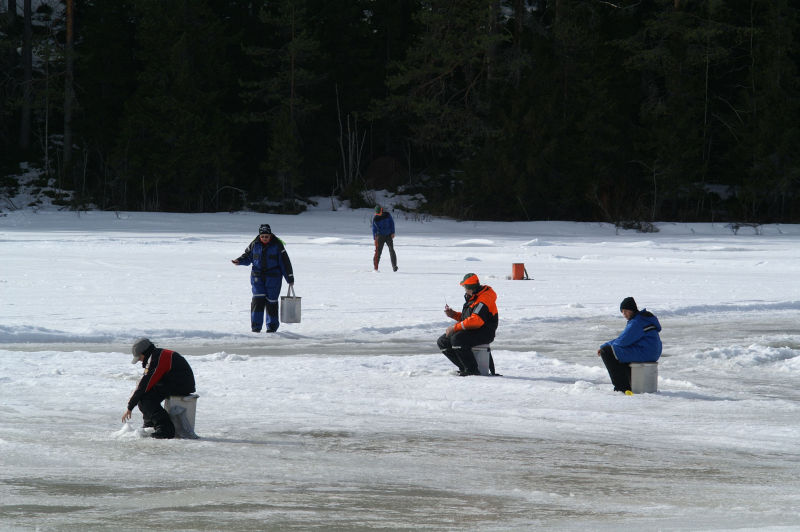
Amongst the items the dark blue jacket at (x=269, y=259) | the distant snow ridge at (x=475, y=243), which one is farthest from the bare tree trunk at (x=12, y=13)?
the dark blue jacket at (x=269, y=259)

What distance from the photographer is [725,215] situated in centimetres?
4478

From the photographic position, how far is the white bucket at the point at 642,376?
963cm

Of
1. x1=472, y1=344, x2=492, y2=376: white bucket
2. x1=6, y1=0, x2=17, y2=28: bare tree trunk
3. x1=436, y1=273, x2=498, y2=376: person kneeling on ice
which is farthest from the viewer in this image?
x1=6, y1=0, x2=17, y2=28: bare tree trunk

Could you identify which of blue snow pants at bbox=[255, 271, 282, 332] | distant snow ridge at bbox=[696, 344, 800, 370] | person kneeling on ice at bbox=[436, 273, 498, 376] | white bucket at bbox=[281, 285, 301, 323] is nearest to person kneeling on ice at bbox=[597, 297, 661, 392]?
person kneeling on ice at bbox=[436, 273, 498, 376]

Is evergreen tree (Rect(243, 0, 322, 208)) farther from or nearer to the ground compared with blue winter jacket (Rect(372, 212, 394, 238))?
farther from the ground

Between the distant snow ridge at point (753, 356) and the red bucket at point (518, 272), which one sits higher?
the red bucket at point (518, 272)

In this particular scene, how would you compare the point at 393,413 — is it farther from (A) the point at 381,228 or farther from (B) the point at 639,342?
(A) the point at 381,228

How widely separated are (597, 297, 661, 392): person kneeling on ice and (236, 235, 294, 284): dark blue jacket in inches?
224

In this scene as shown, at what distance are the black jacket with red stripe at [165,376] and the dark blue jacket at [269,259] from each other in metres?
6.38

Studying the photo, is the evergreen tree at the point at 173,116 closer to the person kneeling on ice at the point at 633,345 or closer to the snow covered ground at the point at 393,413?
the snow covered ground at the point at 393,413

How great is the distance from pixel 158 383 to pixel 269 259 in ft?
21.6

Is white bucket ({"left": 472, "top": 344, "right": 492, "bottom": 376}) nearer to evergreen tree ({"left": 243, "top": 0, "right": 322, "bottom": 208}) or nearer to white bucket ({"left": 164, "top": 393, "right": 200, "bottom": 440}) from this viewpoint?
white bucket ({"left": 164, "top": 393, "right": 200, "bottom": 440})

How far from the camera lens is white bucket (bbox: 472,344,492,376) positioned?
10599mm

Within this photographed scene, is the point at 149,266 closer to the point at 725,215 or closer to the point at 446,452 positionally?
the point at 446,452
